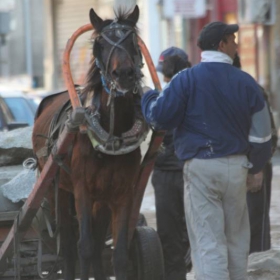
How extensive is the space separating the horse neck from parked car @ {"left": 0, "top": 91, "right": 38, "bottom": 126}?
24.4ft

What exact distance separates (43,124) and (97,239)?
106cm

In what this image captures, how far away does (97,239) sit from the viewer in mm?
7465

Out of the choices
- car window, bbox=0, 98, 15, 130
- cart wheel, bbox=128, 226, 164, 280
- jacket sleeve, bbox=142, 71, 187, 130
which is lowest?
cart wheel, bbox=128, 226, 164, 280

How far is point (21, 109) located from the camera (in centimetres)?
1485

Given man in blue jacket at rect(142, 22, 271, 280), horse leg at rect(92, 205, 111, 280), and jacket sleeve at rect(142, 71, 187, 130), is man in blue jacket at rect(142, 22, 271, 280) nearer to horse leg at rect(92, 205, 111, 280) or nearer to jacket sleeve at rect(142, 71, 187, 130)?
jacket sleeve at rect(142, 71, 187, 130)

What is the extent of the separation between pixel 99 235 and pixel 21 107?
7.65 metres

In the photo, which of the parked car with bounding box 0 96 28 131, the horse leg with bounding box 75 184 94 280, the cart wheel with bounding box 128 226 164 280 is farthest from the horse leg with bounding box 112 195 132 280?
the parked car with bounding box 0 96 28 131

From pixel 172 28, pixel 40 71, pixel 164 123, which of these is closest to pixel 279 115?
pixel 172 28

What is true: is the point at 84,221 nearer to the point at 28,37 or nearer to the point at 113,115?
the point at 113,115

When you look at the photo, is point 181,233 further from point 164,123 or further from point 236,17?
point 236,17

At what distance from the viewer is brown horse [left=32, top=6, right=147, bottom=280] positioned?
6.86 metres

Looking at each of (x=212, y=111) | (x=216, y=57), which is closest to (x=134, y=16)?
(x=216, y=57)

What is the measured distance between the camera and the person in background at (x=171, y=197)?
850 cm

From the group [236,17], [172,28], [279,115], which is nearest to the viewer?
[172,28]
